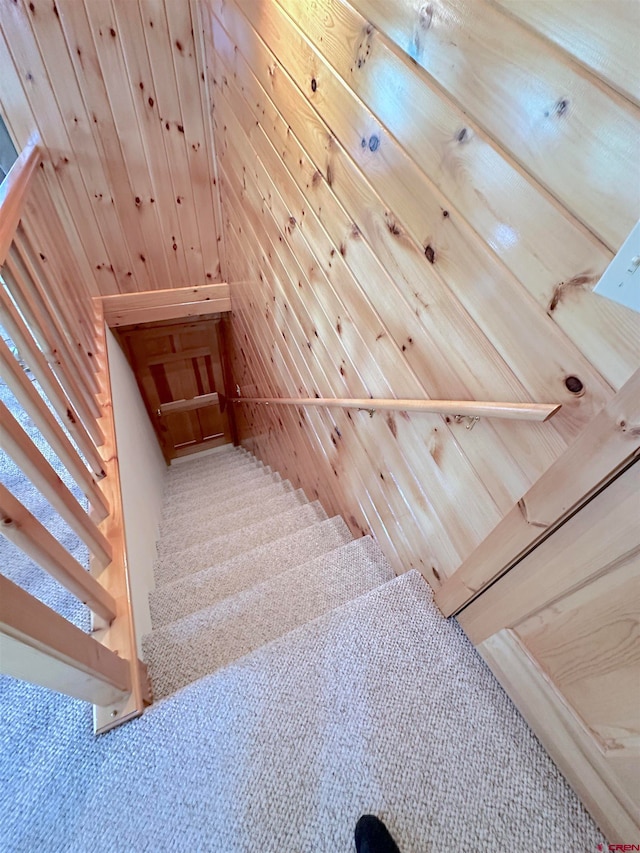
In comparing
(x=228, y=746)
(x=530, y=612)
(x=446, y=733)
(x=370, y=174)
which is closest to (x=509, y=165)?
(x=370, y=174)

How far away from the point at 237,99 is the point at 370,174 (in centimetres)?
133

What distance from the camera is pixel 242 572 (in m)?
1.71

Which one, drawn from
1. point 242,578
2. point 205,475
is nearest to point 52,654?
point 242,578

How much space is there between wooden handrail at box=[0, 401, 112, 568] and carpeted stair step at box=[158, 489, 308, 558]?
0.87 meters

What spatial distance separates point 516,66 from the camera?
2.13 feet

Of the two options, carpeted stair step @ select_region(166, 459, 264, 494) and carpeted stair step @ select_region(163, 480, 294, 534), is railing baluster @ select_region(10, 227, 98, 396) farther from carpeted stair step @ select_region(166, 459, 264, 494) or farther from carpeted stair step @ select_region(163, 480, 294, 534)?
carpeted stair step @ select_region(166, 459, 264, 494)

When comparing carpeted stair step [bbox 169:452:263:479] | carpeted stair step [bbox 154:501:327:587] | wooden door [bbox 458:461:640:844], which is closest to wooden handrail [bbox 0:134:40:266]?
carpeted stair step [bbox 154:501:327:587]

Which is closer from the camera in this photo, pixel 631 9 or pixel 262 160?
pixel 631 9

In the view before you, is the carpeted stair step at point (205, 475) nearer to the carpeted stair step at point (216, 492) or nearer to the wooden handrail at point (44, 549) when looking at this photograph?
the carpeted stair step at point (216, 492)

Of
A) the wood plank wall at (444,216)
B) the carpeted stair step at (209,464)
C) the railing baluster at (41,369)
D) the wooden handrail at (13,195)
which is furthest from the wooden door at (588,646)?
the carpeted stair step at (209,464)

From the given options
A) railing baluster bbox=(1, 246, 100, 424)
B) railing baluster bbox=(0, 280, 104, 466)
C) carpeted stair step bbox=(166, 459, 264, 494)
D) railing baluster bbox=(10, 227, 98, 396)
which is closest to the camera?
railing baluster bbox=(0, 280, 104, 466)

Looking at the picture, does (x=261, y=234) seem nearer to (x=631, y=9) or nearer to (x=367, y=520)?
(x=367, y=520)

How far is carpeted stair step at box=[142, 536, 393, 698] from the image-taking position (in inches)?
49.0

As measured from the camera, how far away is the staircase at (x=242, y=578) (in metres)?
1.29
